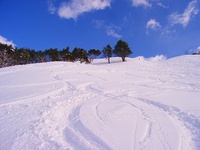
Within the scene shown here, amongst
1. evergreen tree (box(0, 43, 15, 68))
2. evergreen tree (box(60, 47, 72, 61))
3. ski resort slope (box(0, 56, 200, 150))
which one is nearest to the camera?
ski resort slope (box(0, 56, 200, 150))

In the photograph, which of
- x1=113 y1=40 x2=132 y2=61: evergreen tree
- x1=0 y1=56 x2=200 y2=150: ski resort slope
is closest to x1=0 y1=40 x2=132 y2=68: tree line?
x1=113 y1=40 x2=132 y2=61: evergreen tree

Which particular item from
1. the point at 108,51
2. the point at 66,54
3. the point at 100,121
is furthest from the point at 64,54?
the point at 100,121

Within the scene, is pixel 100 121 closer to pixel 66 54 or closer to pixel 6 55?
pixel 6 55

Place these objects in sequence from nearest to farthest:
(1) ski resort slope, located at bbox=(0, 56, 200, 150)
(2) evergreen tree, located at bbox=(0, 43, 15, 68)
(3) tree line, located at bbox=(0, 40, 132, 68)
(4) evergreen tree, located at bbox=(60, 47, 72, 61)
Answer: (1) ski resort slope, located at bbox=(0, 56, 200, 150), (2) evergreen tree, located at bbox=(0, 43, 15, 68), (3) tree line, located at bbox=(0, 40, 132, 68), (4) evergreen tree, located at bbox=(60, 47, 72, 61)

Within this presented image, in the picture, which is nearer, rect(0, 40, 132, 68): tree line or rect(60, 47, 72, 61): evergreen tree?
rect(0, 40, 132, 68): tree line

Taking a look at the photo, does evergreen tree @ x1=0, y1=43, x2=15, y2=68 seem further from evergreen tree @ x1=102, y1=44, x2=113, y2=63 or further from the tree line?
evergreen tree @ x1=102, y1=44, x2=113, y2=63

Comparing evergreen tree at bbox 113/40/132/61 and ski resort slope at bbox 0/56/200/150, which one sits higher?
evergreen tree at bbox 113/40/132/61

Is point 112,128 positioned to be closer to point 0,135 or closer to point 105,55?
point 0,135

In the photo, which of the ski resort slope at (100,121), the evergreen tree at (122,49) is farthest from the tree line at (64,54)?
the ski resort slope at (100,121)

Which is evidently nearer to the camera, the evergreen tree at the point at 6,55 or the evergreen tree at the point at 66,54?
the evergreen tree at the point at 6,55

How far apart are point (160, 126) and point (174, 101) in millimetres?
2781

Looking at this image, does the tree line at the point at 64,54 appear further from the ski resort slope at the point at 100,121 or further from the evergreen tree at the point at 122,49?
the ski resort slope at the point at 100,121

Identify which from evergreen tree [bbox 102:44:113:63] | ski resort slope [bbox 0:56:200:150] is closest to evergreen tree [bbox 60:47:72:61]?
evergreen tree [bbox 102:44:113:63]

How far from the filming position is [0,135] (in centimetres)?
511
